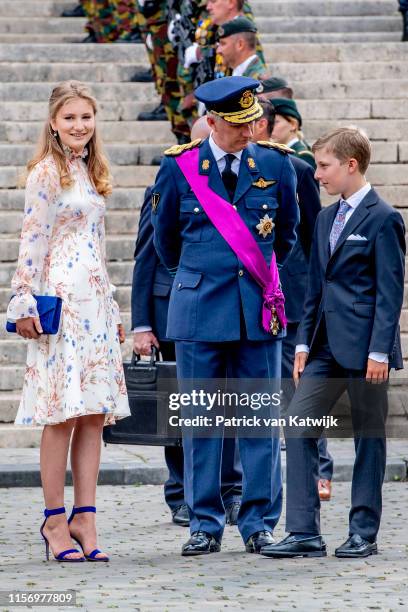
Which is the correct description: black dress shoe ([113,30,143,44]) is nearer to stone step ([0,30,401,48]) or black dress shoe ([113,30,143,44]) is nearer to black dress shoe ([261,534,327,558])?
stone step ([0,30,401,48])

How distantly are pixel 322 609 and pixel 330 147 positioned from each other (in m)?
2.12

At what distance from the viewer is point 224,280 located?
25.5ft

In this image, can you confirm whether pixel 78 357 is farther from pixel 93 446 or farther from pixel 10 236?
pixel 10 236

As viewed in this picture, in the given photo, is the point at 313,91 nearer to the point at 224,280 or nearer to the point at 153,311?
the point at 153,311

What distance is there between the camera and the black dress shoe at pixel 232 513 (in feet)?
28.5

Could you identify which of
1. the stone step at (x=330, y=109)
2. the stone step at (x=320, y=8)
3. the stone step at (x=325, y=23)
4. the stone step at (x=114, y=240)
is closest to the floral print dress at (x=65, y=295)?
the stone step at (x=114, y=240)

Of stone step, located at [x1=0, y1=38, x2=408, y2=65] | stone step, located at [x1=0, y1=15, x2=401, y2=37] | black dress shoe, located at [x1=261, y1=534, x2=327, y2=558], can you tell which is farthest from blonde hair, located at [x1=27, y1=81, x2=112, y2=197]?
stone step, located at [x1=0, y1=15, x2=401, y2=37]

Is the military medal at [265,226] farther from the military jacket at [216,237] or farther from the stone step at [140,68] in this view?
the stone step at [140,68]

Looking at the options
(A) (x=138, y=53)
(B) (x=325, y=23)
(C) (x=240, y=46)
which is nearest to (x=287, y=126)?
(C) (x=240, y=46)

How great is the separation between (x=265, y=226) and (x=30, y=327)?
1065 mm

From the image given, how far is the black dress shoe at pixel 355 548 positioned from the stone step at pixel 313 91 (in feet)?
26.3

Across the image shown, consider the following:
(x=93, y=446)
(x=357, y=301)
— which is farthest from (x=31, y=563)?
(x=357, y=301)

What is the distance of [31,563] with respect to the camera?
7652 mm

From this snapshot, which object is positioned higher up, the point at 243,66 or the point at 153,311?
the point at 243,66
